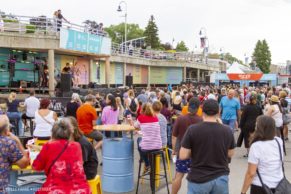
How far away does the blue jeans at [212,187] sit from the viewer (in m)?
4.39

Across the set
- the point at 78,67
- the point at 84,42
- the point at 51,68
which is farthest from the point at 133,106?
the point at 78,67

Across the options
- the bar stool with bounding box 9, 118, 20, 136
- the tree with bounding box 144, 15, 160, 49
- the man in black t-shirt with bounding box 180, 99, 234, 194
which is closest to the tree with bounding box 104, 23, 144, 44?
the tree with bounding box 144, 15, 160, 49

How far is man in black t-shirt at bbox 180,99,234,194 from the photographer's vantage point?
4410 mm

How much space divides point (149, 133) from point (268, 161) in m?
3.25

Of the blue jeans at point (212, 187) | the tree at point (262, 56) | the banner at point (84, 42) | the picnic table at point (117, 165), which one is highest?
the tree at point (262, 56)

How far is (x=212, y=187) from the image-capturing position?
440 cm

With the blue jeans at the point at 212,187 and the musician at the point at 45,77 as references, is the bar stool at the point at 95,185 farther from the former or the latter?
the musician at the point at 45,77

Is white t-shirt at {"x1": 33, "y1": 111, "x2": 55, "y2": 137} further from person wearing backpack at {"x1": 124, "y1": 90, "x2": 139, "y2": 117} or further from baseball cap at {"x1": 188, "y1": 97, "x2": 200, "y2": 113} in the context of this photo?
person wearing backpack at {"x1": 124, "y1": 90, "x2": 139, "y2": 117}

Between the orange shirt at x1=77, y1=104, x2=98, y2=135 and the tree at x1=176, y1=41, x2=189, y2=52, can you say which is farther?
the tree at x1=176, y1=41, x2=189, y2=52

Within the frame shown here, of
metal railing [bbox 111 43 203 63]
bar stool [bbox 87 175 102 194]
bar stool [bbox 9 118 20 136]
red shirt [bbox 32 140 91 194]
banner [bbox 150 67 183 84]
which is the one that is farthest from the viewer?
banner [bbox 150 67 183 84]

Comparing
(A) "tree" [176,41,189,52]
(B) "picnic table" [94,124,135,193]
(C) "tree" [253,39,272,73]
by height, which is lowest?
(B) "picnic table" [94,124,135,193]

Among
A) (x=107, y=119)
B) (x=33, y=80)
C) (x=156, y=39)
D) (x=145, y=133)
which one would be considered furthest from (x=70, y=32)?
(x=156, y=39)

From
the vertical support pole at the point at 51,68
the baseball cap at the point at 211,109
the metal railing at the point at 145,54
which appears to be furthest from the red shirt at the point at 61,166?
the metal railing at the point at 145,54

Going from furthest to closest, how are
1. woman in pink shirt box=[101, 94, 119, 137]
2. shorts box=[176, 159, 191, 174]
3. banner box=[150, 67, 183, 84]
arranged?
banner box=[150, 67, 183, 84] → woman in pink shirt box=[101, 94, 119, 137] → shorts box=[176, 159, 191, 174]
